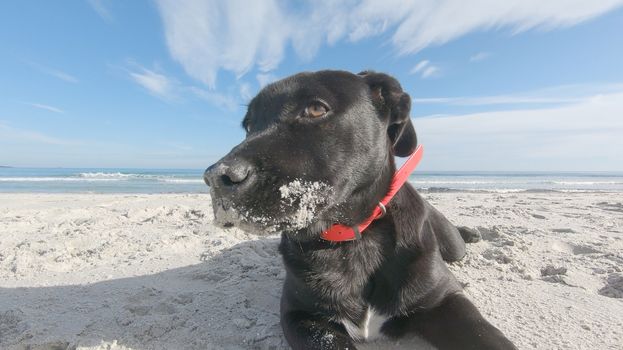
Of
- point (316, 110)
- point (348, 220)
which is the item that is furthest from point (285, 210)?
point (316, 110)

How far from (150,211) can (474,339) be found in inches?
266

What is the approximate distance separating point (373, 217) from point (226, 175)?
1029mm

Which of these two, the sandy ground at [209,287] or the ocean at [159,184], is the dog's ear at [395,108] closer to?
the sandy ground at [209,287]

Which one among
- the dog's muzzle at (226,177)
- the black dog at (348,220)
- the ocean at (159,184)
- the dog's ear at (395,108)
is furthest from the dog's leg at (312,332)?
the ocean at (159,184)

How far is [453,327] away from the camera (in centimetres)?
207

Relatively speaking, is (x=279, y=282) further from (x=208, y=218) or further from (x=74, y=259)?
(x=208, y=218)

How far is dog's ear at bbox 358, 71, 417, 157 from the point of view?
7.97 feet

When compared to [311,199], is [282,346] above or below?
below

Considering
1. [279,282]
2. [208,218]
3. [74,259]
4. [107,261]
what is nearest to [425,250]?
[279,282]

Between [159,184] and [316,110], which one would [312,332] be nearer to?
[316,110]

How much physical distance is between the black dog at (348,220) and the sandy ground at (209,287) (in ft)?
0.95

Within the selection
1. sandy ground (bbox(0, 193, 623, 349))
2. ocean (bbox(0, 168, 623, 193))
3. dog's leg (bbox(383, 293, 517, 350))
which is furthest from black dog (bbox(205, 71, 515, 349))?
ocean (bbox(0, 168, 623, 193))

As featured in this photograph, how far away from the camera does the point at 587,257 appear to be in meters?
3.96

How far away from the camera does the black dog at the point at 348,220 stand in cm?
189
